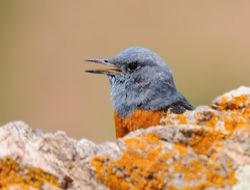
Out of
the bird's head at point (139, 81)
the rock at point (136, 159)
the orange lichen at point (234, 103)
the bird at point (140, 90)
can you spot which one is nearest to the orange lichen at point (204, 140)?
the rock at point (136, 159)

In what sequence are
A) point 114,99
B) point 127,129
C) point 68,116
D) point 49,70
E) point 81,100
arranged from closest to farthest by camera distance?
point 127,129, point 114,99, point 68,116, point 81,100, point 49,70

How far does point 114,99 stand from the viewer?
9.83 m

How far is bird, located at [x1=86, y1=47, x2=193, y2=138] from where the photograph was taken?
911 centimetres

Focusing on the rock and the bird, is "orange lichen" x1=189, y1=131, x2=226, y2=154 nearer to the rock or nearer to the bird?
the rock

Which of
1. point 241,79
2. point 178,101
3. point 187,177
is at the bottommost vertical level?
point 187,177

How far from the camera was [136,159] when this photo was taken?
20.3 feet

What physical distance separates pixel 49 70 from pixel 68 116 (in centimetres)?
375

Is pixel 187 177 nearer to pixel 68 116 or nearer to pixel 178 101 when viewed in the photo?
pixel 178 101

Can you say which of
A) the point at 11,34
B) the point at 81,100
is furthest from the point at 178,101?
the point at 11,34

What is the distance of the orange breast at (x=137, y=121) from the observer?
893cm

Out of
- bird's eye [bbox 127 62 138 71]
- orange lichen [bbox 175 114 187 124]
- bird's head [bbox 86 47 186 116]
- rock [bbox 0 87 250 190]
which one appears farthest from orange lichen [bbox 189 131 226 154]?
bird's eye [bbox 127 62 138 71]

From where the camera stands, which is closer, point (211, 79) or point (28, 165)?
point (28, 165)

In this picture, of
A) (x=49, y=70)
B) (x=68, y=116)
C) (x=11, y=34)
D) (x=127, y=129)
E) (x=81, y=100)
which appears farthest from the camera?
(x=11, y=34)

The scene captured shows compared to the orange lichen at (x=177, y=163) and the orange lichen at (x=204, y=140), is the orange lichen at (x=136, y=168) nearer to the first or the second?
the orange lichen at (x=177, y=163)
